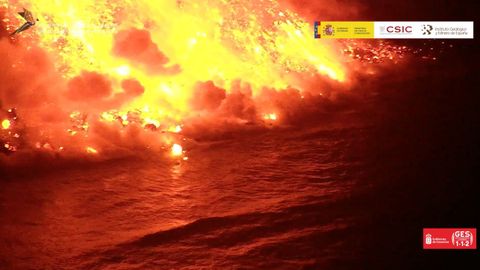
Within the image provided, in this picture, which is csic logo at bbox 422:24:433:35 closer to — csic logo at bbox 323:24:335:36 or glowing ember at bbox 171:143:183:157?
csic logo at bbox 323:24:335:36

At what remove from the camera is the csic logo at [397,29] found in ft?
43.1

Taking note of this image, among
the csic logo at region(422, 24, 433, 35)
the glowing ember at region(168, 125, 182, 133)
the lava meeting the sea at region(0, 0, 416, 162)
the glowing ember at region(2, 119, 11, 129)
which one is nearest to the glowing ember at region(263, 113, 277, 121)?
the lava meeting the sea at region(0, 0, 416, 162)

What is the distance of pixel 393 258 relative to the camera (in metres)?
4.45

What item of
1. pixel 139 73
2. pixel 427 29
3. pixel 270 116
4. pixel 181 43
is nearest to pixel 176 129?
pixel 139 73

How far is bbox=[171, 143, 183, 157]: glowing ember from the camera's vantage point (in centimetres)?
676

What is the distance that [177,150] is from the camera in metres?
6.84

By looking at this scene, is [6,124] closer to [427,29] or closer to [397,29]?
[397,29]

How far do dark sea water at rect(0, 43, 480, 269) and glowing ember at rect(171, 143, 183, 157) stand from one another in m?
0.16

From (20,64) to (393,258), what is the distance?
18.1ft

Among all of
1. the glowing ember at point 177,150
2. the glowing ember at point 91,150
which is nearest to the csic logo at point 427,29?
the glowing ember at point 177,150

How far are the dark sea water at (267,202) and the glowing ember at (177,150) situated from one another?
0.16 metres

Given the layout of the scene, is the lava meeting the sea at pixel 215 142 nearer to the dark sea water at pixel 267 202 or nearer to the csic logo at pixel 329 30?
the dark sea water at pixel 267 202

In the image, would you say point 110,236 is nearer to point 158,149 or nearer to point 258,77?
point 158,149

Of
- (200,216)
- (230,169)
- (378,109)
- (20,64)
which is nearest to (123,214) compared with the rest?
(200,216)
